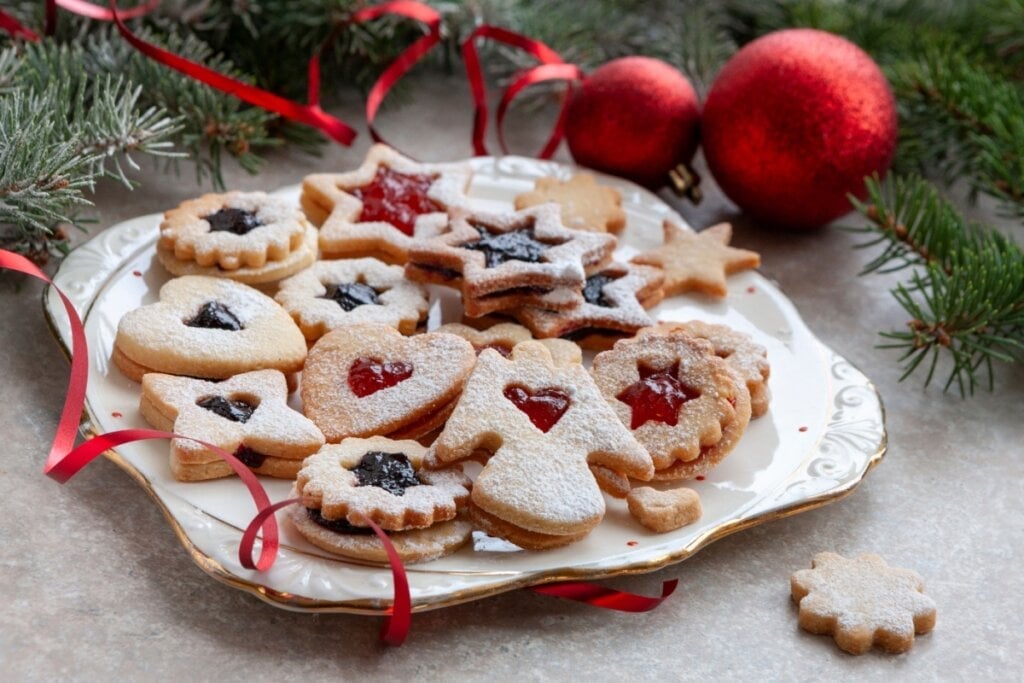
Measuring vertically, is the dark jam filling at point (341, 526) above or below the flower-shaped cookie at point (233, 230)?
below

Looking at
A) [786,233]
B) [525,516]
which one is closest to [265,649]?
[525,516]

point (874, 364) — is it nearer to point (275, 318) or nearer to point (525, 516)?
point (525, 516)

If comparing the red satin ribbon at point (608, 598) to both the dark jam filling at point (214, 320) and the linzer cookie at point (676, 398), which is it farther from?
the dark jam filling at point (214, 320)

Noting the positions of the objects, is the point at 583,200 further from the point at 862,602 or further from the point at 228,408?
the point at 862,602

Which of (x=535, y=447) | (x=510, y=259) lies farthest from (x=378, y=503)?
(x=510, y=259)

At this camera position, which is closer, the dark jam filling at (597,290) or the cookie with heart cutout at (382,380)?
the cookie with heart cutout at (382,380)

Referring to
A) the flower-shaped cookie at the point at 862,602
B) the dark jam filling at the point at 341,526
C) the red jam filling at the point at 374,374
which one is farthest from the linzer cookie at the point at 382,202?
the flower-shaped cookie at the point at 862,602

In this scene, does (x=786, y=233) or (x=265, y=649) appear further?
(x=786, y=233)
